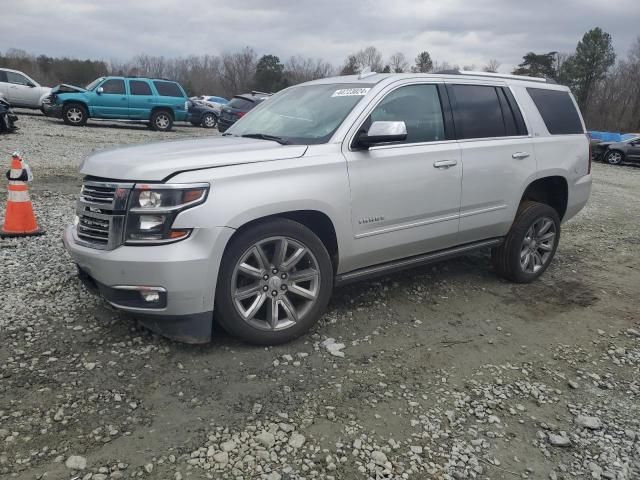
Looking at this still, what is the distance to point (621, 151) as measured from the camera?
76.6 feet

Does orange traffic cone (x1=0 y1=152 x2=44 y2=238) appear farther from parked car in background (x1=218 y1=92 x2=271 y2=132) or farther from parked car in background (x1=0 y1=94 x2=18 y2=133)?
parked car in background (x1=218 y1=92 x2=271 y2=132)

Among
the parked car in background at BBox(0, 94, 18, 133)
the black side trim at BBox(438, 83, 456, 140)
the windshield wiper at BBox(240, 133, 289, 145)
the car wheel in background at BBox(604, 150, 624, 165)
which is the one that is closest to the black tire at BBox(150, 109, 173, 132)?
the parked car in background at BBox(0, 94, 18, 133)

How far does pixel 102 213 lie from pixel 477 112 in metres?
3.30

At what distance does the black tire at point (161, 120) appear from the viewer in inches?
745

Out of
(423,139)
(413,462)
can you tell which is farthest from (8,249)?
(413,462)

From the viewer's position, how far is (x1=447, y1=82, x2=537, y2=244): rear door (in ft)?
14.8

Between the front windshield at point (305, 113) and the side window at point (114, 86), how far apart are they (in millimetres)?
15276

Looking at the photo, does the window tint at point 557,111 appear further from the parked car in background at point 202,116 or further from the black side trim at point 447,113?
the parked car in background at point 202,116

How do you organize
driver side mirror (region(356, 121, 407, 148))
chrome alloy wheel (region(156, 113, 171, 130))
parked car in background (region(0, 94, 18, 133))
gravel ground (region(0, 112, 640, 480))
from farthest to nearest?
chrome alloy wheel (region(156, 113, 171, 130)) → parked car in background (region(0, 94, 18, 133)) → driver side mirror (region(356, 121, 407, 148)) → gravel ground (region(0, 112, 640, 480))

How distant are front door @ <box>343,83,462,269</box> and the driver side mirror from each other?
0.32 ft

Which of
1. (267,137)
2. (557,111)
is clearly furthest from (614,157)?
(267,137)

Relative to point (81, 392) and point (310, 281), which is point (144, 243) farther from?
point (310, 281)

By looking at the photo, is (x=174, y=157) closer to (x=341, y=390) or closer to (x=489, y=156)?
(x=341, y=390)

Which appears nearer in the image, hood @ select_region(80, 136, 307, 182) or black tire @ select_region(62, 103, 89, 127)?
hood @ select_region(80, 136, 307, 182)
